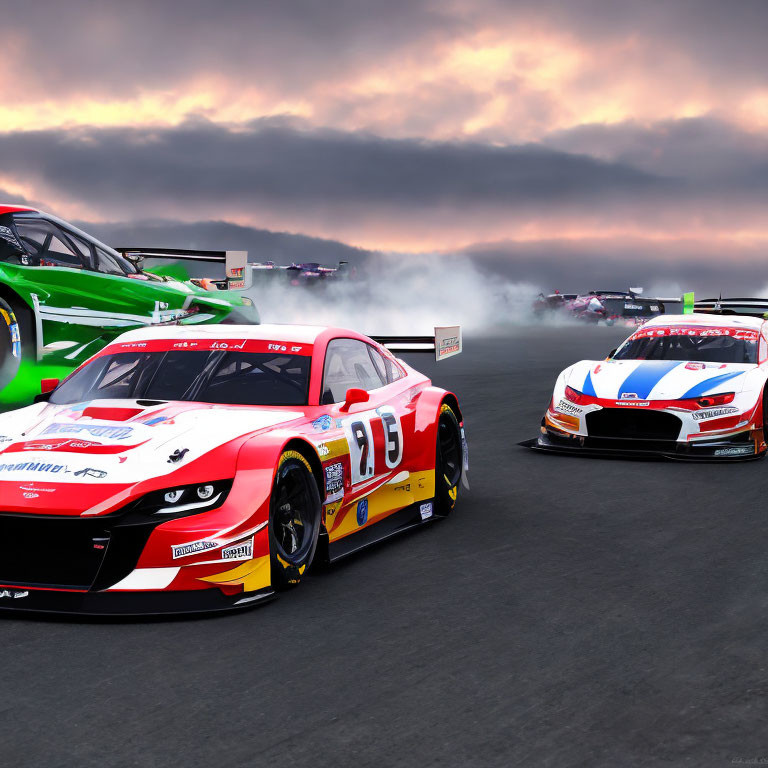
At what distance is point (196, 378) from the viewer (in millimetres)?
5949

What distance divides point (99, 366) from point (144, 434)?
1.34 meters

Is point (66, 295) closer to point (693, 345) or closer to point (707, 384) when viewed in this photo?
point (707, 384)

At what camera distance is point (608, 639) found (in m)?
4.43

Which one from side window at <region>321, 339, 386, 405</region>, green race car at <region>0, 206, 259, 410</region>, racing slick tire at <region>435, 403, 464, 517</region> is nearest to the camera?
side window at <region>321, 339, 386, 405</region>

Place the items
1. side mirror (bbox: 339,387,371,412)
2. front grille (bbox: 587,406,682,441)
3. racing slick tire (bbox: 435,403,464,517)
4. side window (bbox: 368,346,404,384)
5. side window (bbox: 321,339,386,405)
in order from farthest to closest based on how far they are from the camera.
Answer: front grille (bbox: 587,406,682,441)
racing slick tire (bbox: 435,403,464,517)
side window (bbox: 368,346,404,384)
side window (bbox: 321,339,386,405)
side mirror (bbox: 339,387,371,412)

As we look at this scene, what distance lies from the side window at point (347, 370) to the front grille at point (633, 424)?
3434 mm

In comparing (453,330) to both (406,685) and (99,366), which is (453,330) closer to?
(99,366)

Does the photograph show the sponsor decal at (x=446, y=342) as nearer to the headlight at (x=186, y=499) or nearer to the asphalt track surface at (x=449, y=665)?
the asphalt track surface at (x=449, y=665)

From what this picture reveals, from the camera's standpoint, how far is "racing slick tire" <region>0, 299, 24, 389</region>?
9305 mm

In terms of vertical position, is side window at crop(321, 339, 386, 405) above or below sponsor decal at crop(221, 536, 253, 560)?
above

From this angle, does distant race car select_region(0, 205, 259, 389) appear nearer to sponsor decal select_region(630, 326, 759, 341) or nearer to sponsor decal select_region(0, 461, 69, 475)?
sponsor decal select_region(630, 326, 759, 341)

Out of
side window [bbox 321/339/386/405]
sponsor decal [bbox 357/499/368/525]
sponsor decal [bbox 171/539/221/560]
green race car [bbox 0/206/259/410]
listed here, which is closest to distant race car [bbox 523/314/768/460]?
side window [bbox 321/339/386/405]

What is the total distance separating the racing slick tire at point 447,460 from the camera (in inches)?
277

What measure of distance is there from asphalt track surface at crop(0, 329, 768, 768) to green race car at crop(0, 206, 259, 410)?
4444 millimetres
